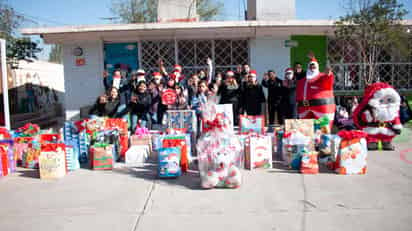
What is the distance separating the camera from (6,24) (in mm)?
12664

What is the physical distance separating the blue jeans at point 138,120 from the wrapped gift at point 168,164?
2051mm

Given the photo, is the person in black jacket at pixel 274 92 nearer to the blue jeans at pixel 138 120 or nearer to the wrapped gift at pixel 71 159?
the blue jeans at pixel 138 120

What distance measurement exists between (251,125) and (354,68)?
4.57 metres

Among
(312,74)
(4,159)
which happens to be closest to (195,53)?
(312,74)

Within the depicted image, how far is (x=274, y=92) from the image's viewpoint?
6730 mm

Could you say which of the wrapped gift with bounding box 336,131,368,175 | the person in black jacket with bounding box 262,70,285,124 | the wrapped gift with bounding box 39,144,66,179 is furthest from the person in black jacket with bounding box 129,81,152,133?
the wrapped gift with bounding box 336,131,368,175

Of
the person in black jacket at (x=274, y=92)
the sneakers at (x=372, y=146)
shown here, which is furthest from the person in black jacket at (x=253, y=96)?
the sneakers at (x=372, y=146)

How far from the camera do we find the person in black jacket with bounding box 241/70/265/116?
21.0 ft

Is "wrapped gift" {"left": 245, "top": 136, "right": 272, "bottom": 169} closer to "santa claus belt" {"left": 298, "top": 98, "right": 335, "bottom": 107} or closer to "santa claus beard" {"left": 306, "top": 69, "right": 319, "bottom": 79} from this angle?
"santa claus belt" {"left": 298, "top": 98, "right": 335, "bottom": 107}

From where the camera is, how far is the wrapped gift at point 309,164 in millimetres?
4504

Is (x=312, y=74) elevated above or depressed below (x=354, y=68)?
below

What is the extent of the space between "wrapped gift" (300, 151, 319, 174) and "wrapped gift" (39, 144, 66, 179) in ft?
11.1

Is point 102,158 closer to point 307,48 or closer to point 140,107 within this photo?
point 140,107

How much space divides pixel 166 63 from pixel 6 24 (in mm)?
8103
